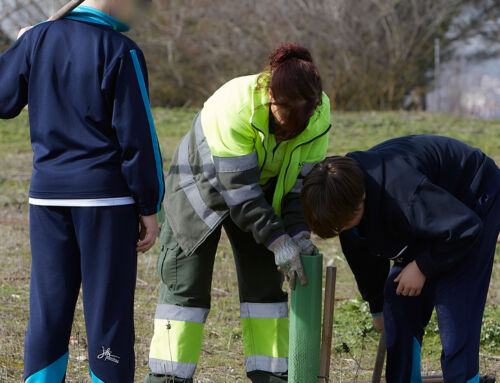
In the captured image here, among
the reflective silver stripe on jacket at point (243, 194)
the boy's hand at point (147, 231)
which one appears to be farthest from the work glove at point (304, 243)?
the boy's hand at point (147, 231)

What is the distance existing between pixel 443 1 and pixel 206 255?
19.8m

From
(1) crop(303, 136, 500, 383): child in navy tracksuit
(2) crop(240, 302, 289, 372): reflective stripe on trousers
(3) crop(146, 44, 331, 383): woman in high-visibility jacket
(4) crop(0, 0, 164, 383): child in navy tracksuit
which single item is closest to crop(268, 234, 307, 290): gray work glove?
(3) crop(146, 44, 331, 383): woman in high-visibility jacket

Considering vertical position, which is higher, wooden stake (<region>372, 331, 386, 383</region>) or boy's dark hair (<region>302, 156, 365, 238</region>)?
boy's dark hair (<region>302, 156, 365, 238</region>)

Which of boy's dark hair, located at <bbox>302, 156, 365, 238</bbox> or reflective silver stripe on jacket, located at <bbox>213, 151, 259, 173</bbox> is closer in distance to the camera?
boy's dark hair, located at <bbox>302, 156, 365, 238</bbox>

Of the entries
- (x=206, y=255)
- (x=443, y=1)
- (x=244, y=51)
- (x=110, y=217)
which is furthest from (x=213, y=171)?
(x=443, y=1)

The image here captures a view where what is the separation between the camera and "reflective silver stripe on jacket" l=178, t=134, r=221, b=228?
3.07 metres

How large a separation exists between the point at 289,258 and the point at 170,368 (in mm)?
770

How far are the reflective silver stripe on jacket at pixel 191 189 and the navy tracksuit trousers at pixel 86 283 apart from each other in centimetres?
51

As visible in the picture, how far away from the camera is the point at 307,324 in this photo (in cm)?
277

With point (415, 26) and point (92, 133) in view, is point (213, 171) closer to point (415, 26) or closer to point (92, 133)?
point (92, 133)

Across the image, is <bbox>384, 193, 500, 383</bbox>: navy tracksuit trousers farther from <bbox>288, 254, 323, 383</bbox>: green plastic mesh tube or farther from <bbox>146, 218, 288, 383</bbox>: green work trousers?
<bbox>146, 218, 288, 383</bbox>: green work trousers

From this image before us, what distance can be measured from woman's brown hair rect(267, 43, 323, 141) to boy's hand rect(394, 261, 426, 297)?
722 millimetres

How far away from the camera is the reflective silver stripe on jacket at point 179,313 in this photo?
10.2ft

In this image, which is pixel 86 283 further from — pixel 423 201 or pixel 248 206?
pixel 423 201
